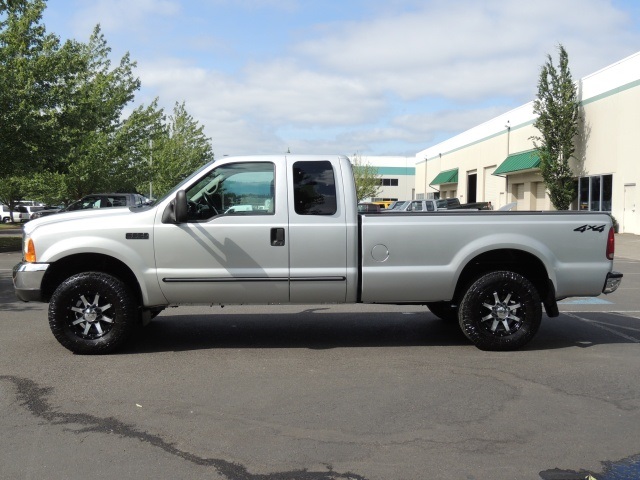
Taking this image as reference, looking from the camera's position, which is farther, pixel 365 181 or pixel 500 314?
pixel 365 181

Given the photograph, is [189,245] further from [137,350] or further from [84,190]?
[84,190]

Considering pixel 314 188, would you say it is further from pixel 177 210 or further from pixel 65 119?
pixel 65 119

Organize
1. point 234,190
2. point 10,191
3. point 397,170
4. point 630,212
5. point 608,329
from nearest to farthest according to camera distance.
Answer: point 234,190 → point 608,329 → point 630,212 → point 10,191 → point 397,170

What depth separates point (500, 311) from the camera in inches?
267

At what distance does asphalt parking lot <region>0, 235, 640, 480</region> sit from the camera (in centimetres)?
399

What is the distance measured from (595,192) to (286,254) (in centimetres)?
2763

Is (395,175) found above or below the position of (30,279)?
above

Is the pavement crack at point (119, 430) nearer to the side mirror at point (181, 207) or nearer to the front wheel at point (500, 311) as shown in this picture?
the side mirror at point (181, 207)

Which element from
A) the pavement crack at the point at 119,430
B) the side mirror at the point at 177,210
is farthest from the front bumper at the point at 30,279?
the side mirror at the point at 177,210

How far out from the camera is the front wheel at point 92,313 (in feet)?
21.2

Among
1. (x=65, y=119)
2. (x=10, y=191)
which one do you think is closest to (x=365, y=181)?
(x=10, y=191)

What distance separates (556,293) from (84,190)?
26.4m

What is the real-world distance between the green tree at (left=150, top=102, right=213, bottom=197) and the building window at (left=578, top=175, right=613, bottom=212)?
2421 centimetres

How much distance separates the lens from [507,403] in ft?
16.9
